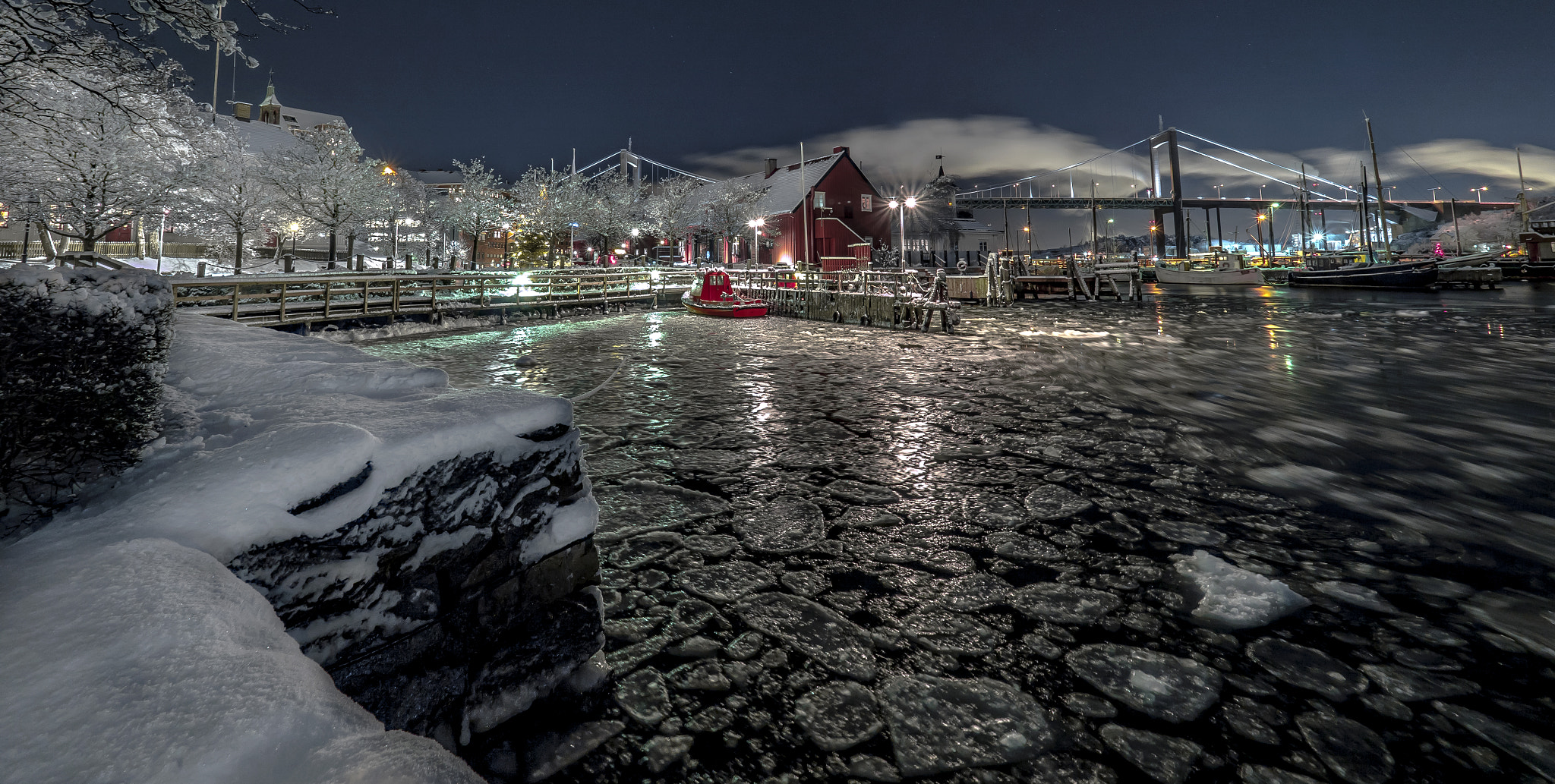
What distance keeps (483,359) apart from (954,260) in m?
66.2

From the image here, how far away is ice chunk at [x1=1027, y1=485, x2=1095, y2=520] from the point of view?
4.29 metres

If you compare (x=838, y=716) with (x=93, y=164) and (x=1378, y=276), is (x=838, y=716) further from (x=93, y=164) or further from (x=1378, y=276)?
(x=1378, y=276)

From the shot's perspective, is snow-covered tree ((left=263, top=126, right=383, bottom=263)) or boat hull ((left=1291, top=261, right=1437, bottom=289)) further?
snow-covered tree ((left=263, top=126, right=383, bottom=263))

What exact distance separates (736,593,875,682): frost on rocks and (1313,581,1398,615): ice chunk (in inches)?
91.9

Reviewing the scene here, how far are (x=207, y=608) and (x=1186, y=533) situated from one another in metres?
4.53

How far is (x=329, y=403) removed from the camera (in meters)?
2.58

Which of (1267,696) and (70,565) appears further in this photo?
(1267,696)

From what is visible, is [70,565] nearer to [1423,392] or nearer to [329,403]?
[329,403]

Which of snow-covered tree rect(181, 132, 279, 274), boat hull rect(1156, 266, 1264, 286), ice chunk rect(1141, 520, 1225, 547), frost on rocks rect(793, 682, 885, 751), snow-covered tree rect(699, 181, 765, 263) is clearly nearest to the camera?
frost on rocks rect(793, 682, 885, 751)

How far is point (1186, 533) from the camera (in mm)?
3951

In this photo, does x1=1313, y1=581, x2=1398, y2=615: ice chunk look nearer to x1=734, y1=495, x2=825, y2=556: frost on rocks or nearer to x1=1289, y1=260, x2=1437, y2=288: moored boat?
x1=734, y1=495, x2=825, y2=556: frost on rocks

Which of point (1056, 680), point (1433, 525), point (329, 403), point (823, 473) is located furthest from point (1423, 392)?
point (329, 403)

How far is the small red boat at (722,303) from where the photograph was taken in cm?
2095

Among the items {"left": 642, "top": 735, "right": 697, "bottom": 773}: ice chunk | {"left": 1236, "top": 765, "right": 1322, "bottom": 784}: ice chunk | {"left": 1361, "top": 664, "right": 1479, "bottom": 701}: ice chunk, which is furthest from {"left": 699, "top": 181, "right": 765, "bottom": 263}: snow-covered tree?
{"left": 1236, "top": 765, "right": 1322, "bottom": 784}: ice chunk
